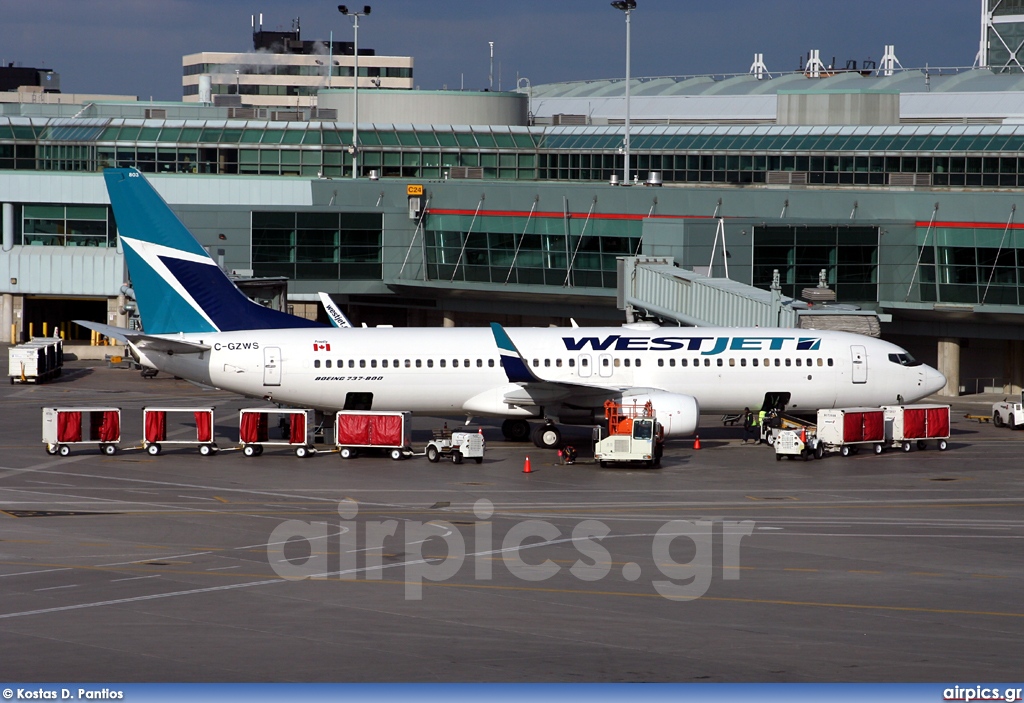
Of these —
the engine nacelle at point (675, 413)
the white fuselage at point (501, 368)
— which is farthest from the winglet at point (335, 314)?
the engine nacelle at point (675, 413)

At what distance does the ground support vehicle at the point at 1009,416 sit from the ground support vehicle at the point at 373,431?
92.6ft

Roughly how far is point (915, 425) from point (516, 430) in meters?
16.1

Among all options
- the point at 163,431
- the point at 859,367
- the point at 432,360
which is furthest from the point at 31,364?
the point at 859,367

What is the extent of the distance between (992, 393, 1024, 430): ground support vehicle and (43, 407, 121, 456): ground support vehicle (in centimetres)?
3874

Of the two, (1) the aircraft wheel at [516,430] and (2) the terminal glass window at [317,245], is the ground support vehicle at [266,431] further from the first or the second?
(2) the terminal glass window at [317,245]

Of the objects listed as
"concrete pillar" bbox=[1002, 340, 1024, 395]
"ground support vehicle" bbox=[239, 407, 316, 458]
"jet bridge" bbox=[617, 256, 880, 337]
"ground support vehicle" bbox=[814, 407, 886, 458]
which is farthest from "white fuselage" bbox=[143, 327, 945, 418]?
"concrete pillar" bbox=[1002, 340, 1024, 395]

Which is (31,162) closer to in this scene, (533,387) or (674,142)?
(674,142)

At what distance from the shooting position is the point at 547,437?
169 ft

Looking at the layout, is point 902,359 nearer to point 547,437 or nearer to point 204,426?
point 547,437

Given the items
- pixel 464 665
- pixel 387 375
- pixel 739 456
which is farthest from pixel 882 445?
pixel 464 665

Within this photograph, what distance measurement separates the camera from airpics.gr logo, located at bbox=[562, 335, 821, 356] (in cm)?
5169

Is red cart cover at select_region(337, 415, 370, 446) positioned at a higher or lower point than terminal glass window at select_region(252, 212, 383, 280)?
lower

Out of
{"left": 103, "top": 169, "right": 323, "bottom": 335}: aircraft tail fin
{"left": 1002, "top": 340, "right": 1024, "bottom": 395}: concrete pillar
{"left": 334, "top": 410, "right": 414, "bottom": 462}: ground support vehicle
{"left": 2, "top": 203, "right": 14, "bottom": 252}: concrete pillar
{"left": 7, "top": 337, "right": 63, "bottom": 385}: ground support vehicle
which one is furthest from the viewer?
{"left": 2, "top": 203, "right": 14, "bottom": 252}: concrete pillar

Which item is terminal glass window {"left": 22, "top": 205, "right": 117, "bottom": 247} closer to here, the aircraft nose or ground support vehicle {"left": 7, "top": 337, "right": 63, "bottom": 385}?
ground support vehicle {"left": 7, "top": 337, "right": 63, "bottom": 385}
